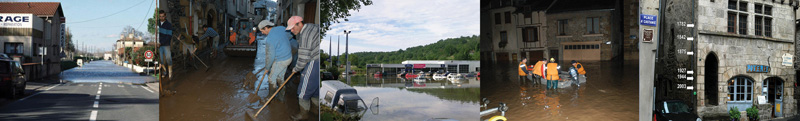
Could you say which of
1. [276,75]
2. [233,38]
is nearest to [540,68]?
[276,75]

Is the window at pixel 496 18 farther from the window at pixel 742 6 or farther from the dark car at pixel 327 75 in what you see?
the window at pixel 742 6

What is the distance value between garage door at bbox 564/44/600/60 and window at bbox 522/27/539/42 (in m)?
0.30

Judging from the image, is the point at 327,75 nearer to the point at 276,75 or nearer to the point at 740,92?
the point at 276,75

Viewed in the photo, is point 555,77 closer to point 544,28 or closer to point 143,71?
point 544,28

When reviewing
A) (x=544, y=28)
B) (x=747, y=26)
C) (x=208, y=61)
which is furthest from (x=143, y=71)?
(x=747, y=26)

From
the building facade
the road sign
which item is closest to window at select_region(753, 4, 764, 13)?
the road sign

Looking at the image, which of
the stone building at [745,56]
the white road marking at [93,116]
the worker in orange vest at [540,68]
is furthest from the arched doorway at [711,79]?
the white road marking at [93,116]

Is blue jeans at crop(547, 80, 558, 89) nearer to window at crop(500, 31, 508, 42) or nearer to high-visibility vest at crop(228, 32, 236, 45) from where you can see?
window at crop(500, 31, 508, 42)

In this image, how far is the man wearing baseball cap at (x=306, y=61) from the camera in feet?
11.3

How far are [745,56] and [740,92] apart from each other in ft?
1.14

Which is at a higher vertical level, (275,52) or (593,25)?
(593,25)

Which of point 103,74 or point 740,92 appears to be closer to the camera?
point 740,92

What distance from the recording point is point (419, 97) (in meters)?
4.40

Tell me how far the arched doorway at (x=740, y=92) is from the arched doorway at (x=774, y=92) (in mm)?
192
